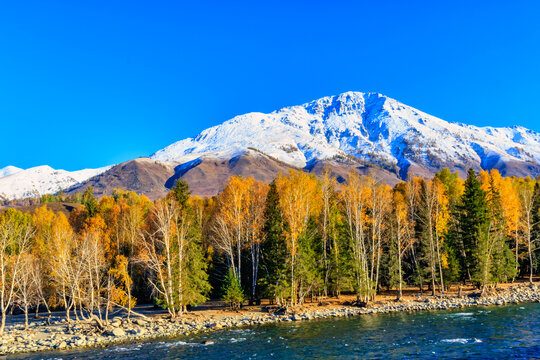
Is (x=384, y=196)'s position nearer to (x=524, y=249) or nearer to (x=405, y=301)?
(x=405, y=301)

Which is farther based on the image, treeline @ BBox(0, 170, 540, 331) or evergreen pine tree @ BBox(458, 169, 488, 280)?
evergreen pine tree @ BBox(458, 169, 488, 280)

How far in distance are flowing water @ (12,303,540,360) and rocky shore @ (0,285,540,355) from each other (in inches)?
106

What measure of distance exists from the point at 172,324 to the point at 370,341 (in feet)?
63.6

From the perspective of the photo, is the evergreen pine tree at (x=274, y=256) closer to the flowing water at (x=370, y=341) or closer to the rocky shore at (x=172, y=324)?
the rocky shore at (x=172, y=324)

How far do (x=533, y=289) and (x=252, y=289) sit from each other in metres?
33.7

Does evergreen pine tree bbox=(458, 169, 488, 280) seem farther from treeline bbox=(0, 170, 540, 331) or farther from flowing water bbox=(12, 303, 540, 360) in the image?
flowing water bbox=(12, 303, 540, 360)

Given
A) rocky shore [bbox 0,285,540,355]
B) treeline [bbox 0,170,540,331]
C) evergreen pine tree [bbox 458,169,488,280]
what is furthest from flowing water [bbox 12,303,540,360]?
evergreen pine tree [bbox 458,169,488,280]

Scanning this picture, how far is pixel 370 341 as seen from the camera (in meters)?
26.6

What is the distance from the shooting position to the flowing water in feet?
75.8

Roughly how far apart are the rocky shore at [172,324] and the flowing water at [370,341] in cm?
270

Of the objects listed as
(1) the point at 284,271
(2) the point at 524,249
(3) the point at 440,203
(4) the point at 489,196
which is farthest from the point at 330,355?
(2) the point at 524,249

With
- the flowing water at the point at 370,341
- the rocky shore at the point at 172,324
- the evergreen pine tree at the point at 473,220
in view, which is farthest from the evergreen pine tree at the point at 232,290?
the evergreen pine tree at the point at 473,220

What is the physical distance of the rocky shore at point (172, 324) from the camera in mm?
32031

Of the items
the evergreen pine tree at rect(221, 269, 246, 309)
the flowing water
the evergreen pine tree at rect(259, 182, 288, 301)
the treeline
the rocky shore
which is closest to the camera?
the flowing water
